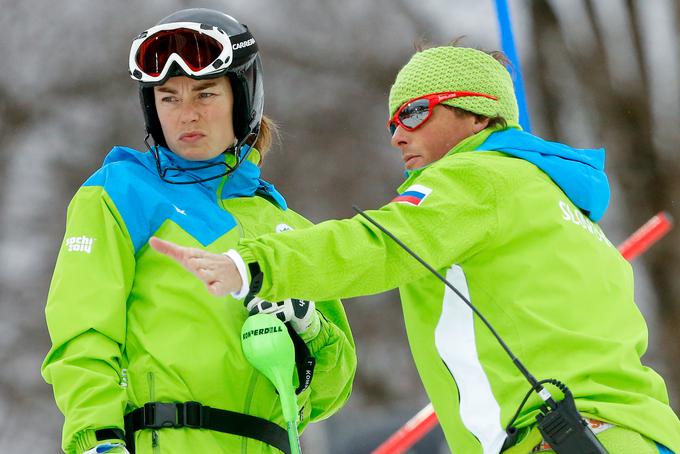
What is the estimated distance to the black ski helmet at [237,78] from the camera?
12.9 feet

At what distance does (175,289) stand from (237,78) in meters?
0.67

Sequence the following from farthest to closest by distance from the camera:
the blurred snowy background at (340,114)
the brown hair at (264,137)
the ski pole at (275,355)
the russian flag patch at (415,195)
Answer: the blurred snowy background at (340,114) < the brown hair at (264,137) < the ski pole at (275,355) < the russian flag patch at (415,195)

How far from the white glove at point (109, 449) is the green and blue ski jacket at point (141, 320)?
28 millimetres

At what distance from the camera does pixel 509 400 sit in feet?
11.1

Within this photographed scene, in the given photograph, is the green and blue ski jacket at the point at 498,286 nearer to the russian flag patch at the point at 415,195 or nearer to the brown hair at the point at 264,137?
the russian flag patch at the point at 415,195

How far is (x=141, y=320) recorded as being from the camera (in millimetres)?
3639

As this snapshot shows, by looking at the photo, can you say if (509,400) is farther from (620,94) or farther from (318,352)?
(620,94)

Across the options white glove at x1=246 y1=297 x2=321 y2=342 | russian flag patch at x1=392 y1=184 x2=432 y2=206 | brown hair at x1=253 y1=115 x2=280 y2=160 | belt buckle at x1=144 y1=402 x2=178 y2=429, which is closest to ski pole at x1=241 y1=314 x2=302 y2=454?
white glove at x1=246 y1=297 x2=321 y2=342

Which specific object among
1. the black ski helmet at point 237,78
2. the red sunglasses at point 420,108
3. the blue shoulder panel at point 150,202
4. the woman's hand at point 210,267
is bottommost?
the woman's hand at point 210,267

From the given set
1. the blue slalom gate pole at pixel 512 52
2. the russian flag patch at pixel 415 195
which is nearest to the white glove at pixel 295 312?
the russian flag patch at pixel 415 195

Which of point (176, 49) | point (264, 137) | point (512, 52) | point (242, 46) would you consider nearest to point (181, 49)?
point (176, 49)

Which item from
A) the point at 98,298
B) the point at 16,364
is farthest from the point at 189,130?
the point at 16,364

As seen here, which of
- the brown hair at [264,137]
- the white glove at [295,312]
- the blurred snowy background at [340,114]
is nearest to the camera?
the white glove at [295,312]

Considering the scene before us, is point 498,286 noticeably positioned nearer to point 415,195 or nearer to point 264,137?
point 415,195
